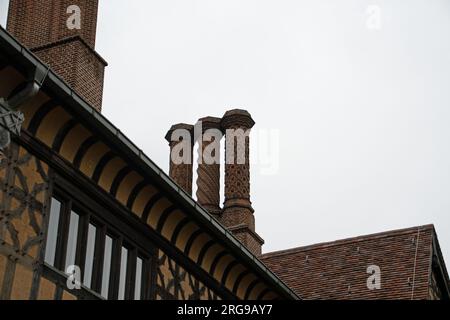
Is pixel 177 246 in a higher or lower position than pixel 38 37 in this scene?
lower

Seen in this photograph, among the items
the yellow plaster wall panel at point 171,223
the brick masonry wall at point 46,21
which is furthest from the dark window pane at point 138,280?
the brick masonry wall at point 46,21

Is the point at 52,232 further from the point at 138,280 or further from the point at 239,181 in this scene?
the point at 239,181

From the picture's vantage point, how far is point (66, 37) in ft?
55.8

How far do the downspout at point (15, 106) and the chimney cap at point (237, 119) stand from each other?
1415 cm

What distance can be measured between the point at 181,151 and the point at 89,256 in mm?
13795

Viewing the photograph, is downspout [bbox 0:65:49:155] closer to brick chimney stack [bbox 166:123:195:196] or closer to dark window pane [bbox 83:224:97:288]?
dark window pane [bbox 83:224:97:288]

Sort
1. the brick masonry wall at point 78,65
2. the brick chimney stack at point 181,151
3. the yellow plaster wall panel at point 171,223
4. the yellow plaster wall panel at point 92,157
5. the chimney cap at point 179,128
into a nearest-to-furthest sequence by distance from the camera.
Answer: the yellow plaster wall panel at point 92,157
the yellow plaster wall panel at point 171,223
the brick masonry wall at point 78,65
the brick chimney stack at point 181,151
the chimney cap at point 179,128

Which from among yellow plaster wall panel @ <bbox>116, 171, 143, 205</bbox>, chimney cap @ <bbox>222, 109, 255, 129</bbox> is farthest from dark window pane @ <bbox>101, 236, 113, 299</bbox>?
chimney cap @ <bbox>222, 109, 255, 129</bbox>

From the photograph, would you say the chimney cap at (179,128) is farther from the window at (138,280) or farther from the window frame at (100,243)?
the window at (138,280)

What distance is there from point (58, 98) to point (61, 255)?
6.51 ft

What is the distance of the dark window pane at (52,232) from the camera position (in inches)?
500

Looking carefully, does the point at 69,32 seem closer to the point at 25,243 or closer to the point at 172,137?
the point at 25,243
